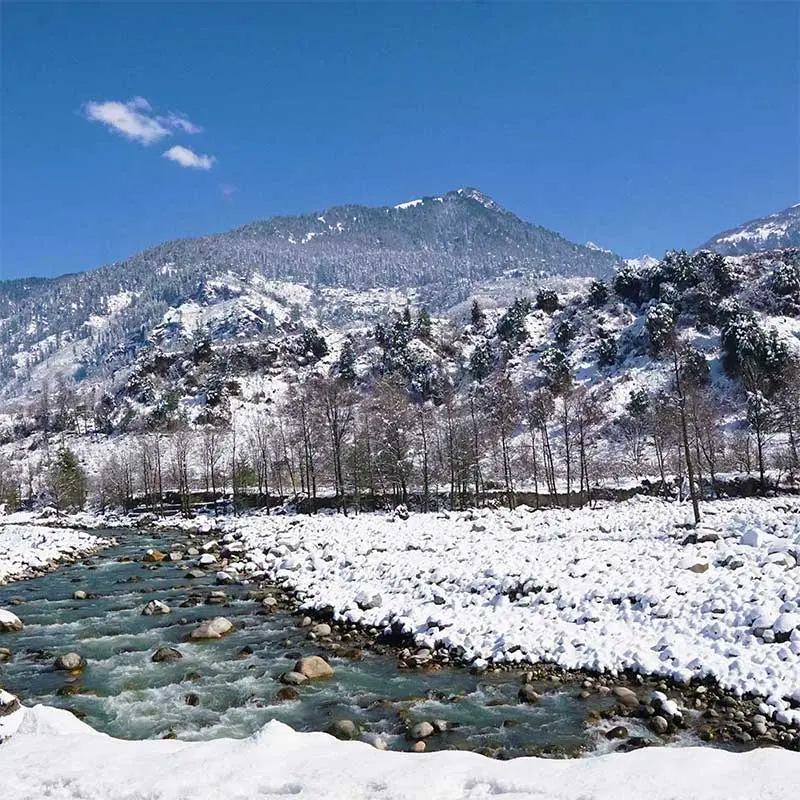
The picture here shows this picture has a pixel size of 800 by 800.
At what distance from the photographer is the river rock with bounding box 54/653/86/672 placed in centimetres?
1508

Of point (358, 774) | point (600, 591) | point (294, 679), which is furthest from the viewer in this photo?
point (600, 591)

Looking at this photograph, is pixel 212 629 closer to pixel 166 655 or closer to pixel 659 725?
pixel 166 655

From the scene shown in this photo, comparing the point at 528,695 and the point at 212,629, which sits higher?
the point at 212,629

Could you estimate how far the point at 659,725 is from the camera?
34.1 feet

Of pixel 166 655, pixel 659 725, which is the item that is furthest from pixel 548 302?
pixel 659 725

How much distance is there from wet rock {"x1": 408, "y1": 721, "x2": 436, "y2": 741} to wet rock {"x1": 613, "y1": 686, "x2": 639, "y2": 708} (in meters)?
3.93

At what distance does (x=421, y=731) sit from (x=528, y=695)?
2.67 metres

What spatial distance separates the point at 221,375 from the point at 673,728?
387 feet

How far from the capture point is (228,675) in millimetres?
14320

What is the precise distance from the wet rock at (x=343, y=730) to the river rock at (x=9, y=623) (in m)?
13.8

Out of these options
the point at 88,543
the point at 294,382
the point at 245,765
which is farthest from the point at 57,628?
the point at 294,382

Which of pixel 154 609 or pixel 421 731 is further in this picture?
pixel 154 609

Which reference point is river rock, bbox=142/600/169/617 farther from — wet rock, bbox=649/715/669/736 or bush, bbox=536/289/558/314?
bush, bbox=536/289/558/314

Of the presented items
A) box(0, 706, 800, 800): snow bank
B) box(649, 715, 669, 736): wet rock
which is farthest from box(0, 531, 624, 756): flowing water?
box(0, 706, 800, 800): snow bank
